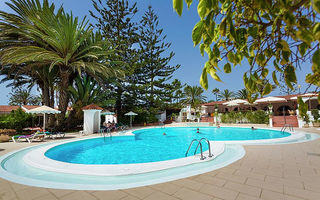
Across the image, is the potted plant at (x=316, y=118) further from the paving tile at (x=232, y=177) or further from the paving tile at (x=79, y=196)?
the paving tile at (x=79, y=196)

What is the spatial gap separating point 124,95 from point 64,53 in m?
10.3

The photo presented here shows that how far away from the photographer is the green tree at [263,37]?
0.67 metres

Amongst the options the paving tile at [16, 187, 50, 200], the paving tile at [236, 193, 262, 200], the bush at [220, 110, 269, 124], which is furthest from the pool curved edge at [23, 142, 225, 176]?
the bush at [220, 110, 269, 124]

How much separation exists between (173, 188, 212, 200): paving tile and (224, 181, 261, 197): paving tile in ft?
2.02

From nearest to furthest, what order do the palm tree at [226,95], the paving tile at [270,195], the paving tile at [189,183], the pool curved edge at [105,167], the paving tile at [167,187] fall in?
the paving tile at [270,195]
the paving tile at [167,187]
the paving tile at [189,183]
the pool curved edge at [105,167]
the palm tree at [226,95]

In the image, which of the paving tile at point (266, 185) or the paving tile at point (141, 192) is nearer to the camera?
the paving tile at point (141, 192)

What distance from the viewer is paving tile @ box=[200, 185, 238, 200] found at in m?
2.54

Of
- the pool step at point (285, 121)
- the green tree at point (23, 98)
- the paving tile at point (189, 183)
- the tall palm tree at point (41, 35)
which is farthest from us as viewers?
the green tree at point (23, 98)

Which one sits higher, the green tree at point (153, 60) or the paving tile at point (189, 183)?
the green tree at point (153, 60)

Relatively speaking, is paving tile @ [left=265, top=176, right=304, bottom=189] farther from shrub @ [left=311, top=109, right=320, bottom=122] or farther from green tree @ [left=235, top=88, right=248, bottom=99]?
green tree @ [left=235, top=88, right=248, bottom=99]

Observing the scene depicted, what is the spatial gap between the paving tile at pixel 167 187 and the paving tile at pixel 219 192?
1.57 feet

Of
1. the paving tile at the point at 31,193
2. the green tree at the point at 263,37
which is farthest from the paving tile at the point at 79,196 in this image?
the green tree at the point at 263,37

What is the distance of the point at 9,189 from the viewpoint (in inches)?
113

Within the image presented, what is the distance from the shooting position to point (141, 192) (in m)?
2.72
